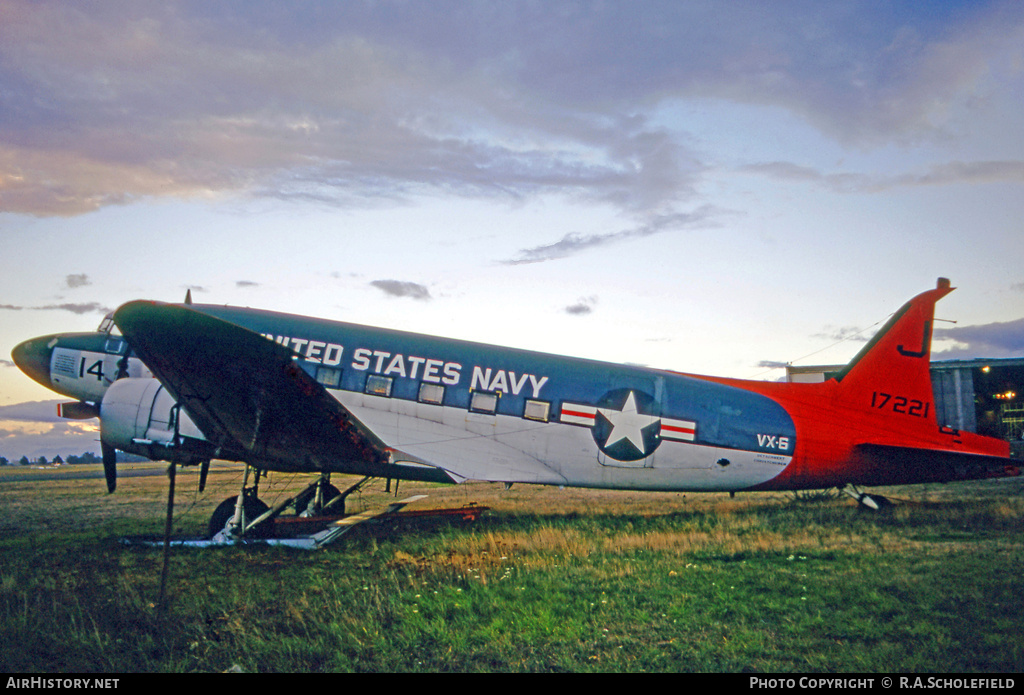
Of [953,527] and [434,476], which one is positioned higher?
[434,476]

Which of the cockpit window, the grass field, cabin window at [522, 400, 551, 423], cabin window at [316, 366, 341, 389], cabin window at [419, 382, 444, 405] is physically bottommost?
the grass field

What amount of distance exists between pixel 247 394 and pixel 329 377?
2.35 metres

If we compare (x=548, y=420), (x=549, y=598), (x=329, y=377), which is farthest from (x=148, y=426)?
(x=549, y=598)

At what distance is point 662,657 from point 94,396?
1191cm

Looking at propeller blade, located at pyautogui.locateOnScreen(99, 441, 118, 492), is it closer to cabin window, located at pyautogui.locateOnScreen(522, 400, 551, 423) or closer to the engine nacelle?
the engine nacelle

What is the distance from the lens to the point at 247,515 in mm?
9852

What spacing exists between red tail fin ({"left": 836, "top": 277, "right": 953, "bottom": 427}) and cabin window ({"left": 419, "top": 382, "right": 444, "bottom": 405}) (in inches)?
318

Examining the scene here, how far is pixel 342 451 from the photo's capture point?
948 centimetres

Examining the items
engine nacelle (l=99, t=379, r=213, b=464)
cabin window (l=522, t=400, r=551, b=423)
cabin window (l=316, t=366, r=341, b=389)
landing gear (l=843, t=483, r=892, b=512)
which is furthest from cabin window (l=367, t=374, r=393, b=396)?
landing gear (l=843, t=483, r=892, b=512)

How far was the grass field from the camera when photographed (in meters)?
5.01

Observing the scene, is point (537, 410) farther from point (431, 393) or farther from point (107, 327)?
point (107, 327)

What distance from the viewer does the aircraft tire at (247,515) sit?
9883 millimetres
